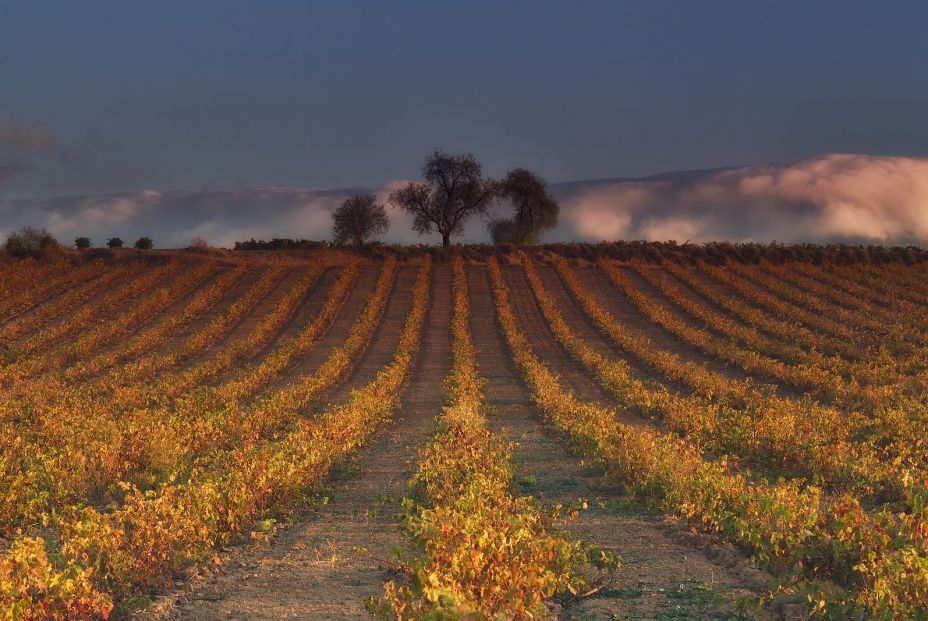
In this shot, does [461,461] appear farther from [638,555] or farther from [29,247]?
[29,247]

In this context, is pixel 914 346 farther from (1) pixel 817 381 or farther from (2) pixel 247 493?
(2) pixel 247 493

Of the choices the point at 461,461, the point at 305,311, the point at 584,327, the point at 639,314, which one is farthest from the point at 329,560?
the point at 639,314

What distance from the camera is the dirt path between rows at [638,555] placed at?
8203 millimetres

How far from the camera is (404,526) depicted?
8.61 meters

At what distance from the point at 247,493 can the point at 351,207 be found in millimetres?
74276

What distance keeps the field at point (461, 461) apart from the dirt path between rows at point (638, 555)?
1.9 inches

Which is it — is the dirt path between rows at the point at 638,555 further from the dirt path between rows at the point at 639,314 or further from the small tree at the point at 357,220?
the small tree at the point at 357,220

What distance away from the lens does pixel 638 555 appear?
1007 cm

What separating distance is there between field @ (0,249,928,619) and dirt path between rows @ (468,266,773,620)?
48mm

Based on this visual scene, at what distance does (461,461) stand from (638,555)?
3.67 m

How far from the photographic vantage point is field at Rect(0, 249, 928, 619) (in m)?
8.15

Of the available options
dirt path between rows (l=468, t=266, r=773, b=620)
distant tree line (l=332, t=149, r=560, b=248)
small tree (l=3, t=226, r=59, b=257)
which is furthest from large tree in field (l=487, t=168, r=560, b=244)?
dirt path between rows (l=468, t=266, r=773, b=620)

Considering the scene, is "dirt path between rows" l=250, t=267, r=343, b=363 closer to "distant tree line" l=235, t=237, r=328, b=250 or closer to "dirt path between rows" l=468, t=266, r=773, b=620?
"distant tree line" l=235, t=237, r=328, b=250

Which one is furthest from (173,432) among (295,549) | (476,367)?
(476,367)
